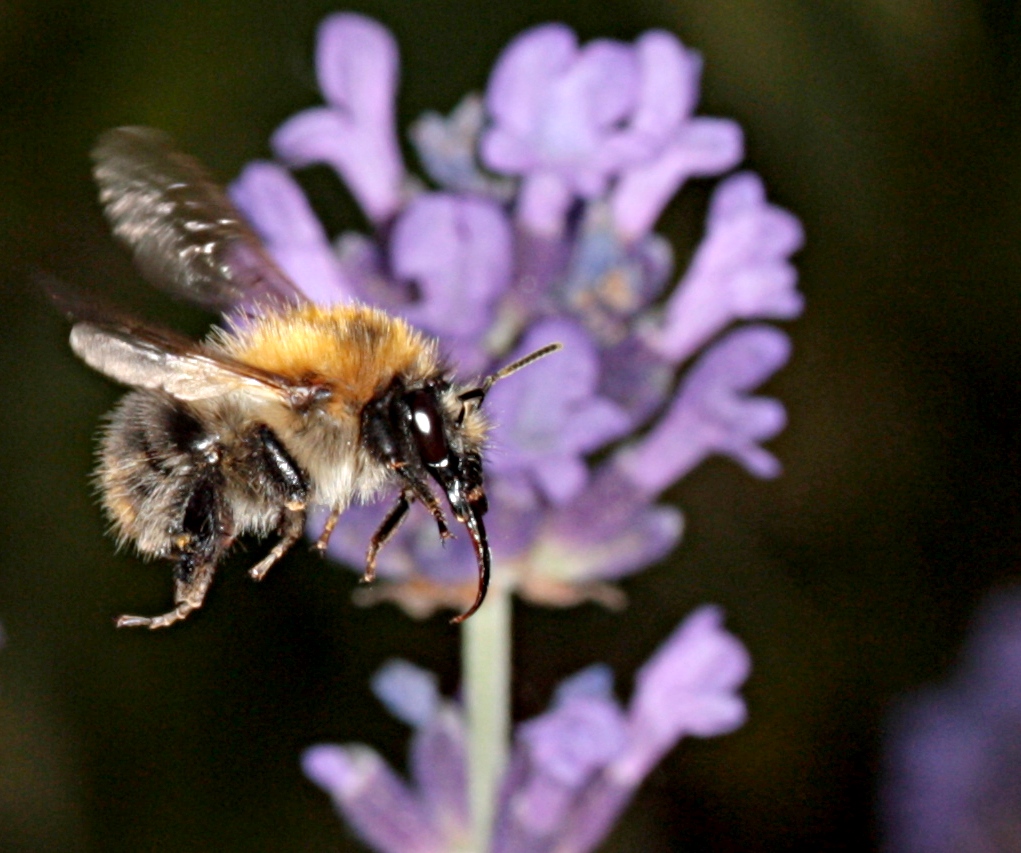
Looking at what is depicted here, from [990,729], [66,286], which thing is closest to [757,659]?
[990,729]

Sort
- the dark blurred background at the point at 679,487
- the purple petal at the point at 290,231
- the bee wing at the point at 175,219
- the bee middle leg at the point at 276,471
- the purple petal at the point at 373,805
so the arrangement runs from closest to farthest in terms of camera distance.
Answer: the bee middle leg at the point at 276,471
the bee wing at the point at 175,219
the purple petal at the point at 290,231
the purple petal at the point at 373,805
the dark blurred background at the point at 679,487

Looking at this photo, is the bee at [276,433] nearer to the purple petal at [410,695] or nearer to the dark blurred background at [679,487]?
the purple petal at [410,695]

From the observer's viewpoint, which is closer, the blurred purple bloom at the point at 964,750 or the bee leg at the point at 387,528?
the bee leg at the point at 387,528

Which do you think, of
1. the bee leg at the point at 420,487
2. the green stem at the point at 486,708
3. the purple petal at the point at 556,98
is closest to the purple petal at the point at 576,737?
the green stem at the point at 486,708

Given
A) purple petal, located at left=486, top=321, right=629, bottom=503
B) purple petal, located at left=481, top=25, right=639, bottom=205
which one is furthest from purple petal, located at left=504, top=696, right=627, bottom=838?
purple petal, located at left=481, top=25, right=639, bottom=205

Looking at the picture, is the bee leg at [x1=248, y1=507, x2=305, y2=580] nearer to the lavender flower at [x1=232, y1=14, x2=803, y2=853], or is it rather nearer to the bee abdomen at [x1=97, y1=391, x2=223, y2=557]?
the bee abdomen at [x1=97, y1=391, x2=223, y2=557]
